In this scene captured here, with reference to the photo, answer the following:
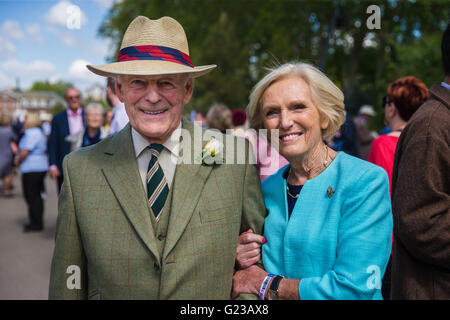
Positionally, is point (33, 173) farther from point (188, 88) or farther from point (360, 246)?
point (360, 246)

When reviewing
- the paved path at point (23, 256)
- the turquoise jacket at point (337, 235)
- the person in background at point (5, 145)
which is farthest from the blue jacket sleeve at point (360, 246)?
the person in background at point (5, 145)

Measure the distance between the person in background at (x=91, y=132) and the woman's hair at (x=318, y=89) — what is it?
4.30 m

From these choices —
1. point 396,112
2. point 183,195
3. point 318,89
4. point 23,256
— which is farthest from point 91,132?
point 318,89

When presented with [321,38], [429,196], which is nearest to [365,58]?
[321,38]

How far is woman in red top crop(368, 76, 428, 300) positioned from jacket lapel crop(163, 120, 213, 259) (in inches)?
74.4

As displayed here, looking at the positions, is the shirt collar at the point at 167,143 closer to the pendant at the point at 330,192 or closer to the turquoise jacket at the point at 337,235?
the turquoise jacket at the point at 337,235

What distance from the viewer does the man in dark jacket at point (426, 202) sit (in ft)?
→ 6.86

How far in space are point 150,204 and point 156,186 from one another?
9 centimetres

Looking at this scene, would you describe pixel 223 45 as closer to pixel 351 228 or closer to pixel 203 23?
pixel 203 23

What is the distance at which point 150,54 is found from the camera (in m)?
1.97

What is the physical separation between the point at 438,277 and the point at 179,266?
136 centimetres

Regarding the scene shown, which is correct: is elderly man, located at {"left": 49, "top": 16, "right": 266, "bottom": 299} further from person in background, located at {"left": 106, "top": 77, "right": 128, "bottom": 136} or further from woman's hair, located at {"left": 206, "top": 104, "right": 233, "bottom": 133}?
woman's hair, located at {"left": 206, "top": 104, "right": 233, "bottom": 133}

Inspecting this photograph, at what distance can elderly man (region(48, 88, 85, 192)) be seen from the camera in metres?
6.47

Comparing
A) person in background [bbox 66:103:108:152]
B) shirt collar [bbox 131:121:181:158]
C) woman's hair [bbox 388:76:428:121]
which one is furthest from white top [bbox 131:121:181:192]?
person in background [bbox 66:103:108:152]
